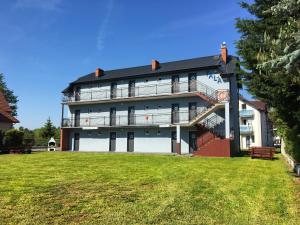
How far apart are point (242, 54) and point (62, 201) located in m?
10.7

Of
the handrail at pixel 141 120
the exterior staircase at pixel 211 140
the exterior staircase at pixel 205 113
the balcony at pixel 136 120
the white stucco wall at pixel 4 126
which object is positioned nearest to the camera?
the exterior staircase at pixel 211 140

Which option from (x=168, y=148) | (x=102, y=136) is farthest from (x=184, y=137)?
(x=102, y=136)

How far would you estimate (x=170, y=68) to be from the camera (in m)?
31.8

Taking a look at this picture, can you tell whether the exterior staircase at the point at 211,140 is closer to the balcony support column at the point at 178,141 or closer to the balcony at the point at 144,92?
the balcony support column at the point at 178,141

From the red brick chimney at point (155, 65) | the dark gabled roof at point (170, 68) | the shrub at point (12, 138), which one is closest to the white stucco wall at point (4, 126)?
the shrub at point (12, 138)

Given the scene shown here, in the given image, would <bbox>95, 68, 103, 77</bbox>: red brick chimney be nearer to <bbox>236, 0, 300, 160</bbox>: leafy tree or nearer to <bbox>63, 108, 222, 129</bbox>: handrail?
<bbox>63, 108, 222, 129</bbox>: handrail

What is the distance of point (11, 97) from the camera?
71.9 metres

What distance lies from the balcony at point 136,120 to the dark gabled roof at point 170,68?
4.34m

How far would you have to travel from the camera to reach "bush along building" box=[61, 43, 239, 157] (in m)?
27.1

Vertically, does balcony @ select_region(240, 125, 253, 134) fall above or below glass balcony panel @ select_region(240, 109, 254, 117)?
below

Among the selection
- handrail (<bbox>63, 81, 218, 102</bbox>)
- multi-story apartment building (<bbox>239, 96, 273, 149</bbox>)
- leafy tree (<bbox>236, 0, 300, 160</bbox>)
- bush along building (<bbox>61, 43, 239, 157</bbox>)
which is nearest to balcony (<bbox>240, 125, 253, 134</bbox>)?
multi-story apartment building (<bbox>239, 96, 273, 149</bbox>)

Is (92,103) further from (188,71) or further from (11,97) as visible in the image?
(11,97)

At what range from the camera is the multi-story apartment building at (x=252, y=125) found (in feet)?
161

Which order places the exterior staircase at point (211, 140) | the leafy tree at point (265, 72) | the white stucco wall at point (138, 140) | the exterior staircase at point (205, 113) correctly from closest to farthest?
the leafy tree at point (265, 72) < the exterior staircase at point (211, 140) < the exterior staircase at point (205, 113) < the white stucco wall at point (138, 140)
